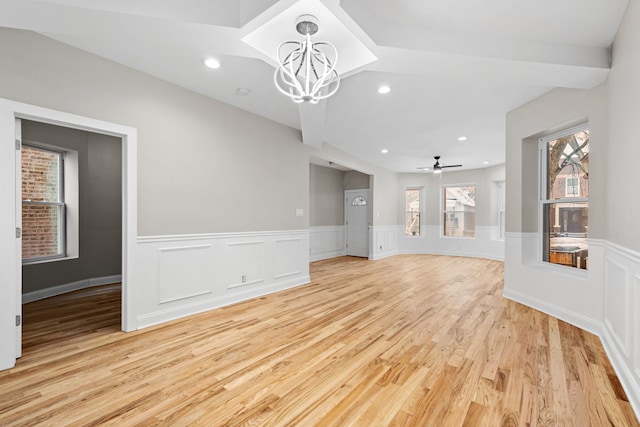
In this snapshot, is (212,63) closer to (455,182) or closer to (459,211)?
(455,182)

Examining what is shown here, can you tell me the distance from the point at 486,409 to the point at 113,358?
2.72 meters

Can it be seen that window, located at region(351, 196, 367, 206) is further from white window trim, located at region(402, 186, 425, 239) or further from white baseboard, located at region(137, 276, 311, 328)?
white baseboard, located at region(137, 276, 311, 328)

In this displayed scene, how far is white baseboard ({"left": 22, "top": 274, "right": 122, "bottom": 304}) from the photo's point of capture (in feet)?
12.7

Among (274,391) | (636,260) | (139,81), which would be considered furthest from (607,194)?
(139,81)

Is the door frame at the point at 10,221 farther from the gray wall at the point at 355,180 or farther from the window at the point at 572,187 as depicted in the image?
the gray wall at the point at 355,180

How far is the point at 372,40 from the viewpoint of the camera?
2.06m

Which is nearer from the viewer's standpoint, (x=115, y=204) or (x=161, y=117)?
(x=161, y=117)

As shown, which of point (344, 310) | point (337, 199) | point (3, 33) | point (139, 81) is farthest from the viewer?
point (337, 199)

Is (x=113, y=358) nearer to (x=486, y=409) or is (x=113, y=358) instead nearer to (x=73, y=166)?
(x=486, y=409)

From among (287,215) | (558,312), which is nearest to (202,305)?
(287,215)

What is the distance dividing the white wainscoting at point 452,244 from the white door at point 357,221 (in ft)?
4.47

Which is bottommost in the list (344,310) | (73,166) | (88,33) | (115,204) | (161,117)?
(344,310)

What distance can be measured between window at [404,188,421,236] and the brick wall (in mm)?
8130

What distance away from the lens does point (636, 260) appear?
5.92ft
